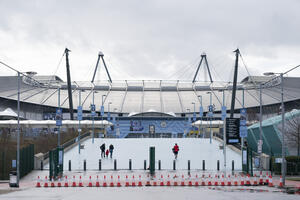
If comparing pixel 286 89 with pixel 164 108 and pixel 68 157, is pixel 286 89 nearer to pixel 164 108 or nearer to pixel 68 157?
pixel 164 108

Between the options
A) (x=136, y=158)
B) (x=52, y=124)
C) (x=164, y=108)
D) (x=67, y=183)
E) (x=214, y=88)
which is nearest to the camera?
(x=67, y=183)

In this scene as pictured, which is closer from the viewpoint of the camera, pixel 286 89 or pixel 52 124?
pixel 52 124

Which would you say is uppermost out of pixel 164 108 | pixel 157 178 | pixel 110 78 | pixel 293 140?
pixel 110 78

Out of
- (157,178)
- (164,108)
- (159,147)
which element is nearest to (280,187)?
(157,178)

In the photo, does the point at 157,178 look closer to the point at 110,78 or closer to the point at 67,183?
the point at 67,183

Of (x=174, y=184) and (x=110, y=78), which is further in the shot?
(x=110, y=78)

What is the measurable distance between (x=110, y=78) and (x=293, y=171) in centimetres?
10037

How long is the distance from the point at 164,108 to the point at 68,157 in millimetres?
72784

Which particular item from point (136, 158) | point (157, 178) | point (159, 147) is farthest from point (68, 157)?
point (157, 178)

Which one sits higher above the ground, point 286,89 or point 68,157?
point 286,89

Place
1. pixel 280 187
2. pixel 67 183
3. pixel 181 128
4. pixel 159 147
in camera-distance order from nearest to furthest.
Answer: pixel 280 187 < pixel 67 183 < pixel 159 147 < pixel 181 128

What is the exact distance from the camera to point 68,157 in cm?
4028

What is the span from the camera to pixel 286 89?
113750 millimetres

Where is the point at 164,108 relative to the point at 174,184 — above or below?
above
